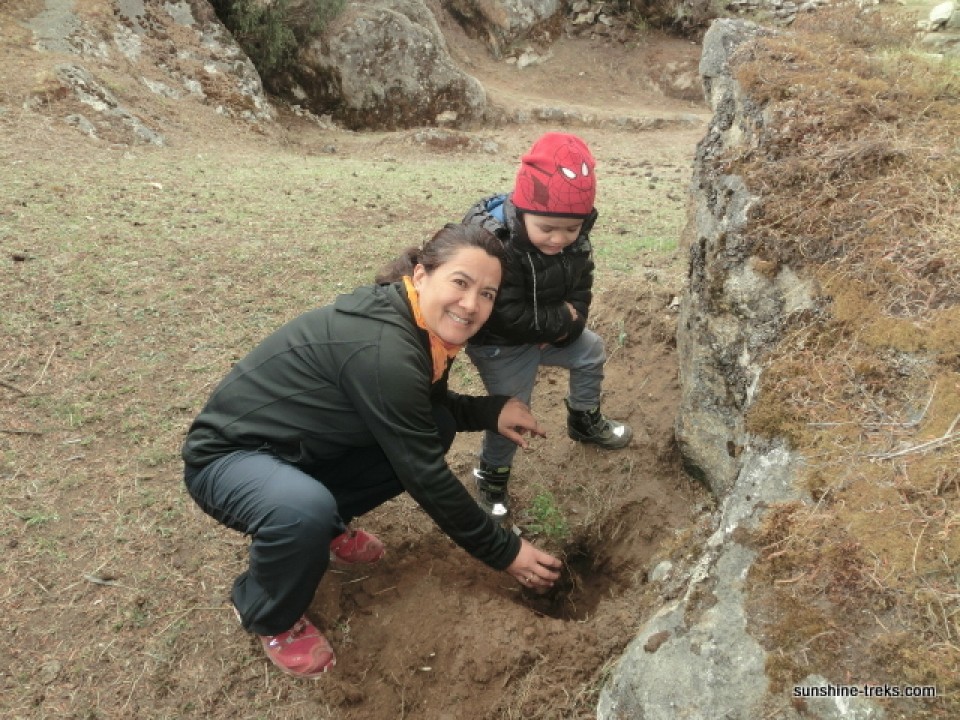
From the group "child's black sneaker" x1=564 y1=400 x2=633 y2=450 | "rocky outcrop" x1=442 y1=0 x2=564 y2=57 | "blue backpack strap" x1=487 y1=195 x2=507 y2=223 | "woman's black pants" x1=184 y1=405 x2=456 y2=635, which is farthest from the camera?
"rocky outcrop" x1=442 y1=0 x2=564 y2=57

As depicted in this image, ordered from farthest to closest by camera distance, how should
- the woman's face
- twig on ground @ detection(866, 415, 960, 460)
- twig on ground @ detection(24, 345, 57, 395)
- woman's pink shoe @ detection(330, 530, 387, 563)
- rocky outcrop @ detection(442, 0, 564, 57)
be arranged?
rocky outcrop @ detection(442, 0, 564, 57)
twig on ground @ detection(24, 345, 57, 395)
woman's pink shoe @ detection(330, 530, 387, 563)
the woman's face
twig on ground @ detection(866, 415, 960, 460)

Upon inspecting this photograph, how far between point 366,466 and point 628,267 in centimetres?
400

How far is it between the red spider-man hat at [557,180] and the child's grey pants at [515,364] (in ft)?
2.44

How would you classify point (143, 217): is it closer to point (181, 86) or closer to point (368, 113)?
point (181, 86)

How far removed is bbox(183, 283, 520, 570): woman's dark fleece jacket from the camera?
2.35 metres

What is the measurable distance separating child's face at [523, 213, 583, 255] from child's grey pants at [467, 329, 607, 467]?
56cm

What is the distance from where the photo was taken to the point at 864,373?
7.55 feet

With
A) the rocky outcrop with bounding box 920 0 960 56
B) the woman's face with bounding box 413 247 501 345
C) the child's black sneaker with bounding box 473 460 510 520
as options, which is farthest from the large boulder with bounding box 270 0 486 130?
the woman's face with bounding box 413 247 501 345

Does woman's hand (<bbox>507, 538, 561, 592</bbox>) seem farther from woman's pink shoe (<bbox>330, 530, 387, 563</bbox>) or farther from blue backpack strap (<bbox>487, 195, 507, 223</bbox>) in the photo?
blue backpack strap (<bbox>487, 195, 507, 223</bbox>)

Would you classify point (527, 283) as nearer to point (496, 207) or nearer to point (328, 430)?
point (496, 207)

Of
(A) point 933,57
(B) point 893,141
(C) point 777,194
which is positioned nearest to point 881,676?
(C) point 777,194

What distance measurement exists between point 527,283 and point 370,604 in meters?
1.55

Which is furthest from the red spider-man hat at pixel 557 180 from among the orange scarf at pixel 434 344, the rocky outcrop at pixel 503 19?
the rocky outcrop at pixel 503 19

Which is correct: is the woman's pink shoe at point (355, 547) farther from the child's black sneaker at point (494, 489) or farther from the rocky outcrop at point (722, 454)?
the rocky outcrop at point (722, 454)
